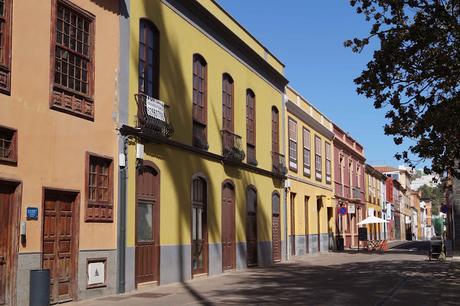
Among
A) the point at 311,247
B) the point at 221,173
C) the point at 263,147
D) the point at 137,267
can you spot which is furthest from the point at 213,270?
the point at 311,247

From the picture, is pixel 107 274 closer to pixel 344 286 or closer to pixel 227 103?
pixel 344 286

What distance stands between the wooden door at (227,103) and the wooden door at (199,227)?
10.4 ft

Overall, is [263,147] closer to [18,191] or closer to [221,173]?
[221,173]

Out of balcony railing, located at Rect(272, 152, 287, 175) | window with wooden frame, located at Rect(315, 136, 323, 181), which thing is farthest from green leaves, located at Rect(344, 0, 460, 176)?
window with wooden frame, located at Rect(315, 136, 323, 181)

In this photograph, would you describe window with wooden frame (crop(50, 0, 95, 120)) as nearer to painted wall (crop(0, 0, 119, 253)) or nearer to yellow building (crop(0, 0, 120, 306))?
yellow building (crop(0, 0, 120, 306))

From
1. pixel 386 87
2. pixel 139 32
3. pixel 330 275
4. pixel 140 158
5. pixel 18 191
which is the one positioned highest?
pixel 139 32

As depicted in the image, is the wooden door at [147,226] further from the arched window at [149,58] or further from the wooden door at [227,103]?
the wooden door at [227,103]

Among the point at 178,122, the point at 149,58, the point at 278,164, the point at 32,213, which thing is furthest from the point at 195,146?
the point at 278,164

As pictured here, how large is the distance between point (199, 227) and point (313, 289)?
516 cm

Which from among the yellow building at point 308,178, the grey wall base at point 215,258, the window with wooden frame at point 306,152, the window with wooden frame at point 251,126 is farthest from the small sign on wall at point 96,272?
the window with wooden frame at point 306,152

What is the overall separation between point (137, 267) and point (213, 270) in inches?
209

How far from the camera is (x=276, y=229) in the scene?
93.2 feet

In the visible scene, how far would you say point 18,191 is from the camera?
12.1m

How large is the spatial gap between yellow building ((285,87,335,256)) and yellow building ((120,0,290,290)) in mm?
3440
